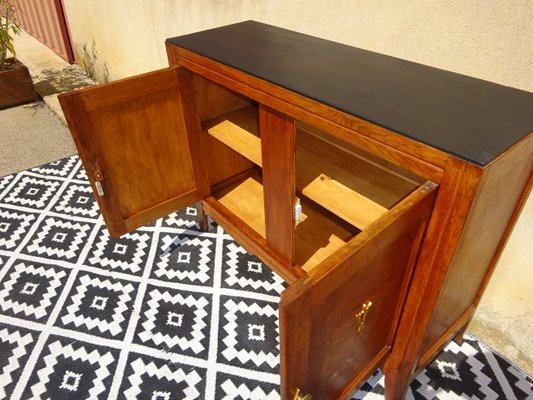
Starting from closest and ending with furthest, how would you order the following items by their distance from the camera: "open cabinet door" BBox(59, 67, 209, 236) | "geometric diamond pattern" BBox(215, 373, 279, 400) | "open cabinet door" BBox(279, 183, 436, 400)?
"open cabinet door" BBox(279, 183, 436, 400) < "open cabinet door" BBox(59, 67, 209, 236) < "geometric diamond pattern" BBox(215, 373, 279, 400)

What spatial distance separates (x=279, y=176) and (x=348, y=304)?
1.82 feet

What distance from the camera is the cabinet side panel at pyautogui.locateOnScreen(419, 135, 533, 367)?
37.4 inches

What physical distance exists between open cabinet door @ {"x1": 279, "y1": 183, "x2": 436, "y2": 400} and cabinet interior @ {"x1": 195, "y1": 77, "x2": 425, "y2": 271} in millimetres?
259

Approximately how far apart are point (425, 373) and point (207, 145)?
146 centimetres

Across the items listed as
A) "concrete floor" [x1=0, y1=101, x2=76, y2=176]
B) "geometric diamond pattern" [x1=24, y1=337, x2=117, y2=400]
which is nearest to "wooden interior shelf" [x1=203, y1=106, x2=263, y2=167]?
"geometric diamond pattern" [x1=24, y1=337, x2=117, y2=400]

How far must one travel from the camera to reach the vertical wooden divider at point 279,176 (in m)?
1.28

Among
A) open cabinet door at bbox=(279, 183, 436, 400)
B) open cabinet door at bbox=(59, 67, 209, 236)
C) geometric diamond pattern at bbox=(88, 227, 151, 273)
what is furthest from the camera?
geometric diamond pattern at bbox=(88, 227, 151, 273)

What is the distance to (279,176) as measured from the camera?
1.38 m

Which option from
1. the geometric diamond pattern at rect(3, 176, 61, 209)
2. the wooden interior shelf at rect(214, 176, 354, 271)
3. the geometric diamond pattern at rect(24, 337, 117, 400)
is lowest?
the geometric diamond pattern at rect(24, 337, 117, 400)

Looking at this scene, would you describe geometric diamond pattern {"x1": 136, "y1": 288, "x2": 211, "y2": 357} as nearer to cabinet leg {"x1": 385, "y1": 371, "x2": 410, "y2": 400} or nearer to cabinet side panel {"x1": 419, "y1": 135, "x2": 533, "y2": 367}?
cabinet leg {"x1": 385, "y1": 371, "x2": 410, "y2": 400}

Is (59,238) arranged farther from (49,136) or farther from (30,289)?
(49,136)

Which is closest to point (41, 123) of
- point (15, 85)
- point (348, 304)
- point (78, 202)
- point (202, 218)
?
point (15, 85)

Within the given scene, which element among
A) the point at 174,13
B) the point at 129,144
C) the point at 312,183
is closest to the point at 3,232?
the point at 129,144

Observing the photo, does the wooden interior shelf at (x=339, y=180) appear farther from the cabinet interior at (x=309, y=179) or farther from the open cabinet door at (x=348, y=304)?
the open cabinet door at (x=348, y=304)
